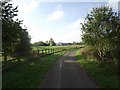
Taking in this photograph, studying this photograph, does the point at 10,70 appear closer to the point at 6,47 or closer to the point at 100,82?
the point at 6,47

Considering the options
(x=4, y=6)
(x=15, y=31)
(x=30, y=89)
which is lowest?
(x=30, y=89)

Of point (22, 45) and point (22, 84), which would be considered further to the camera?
point (22, 45)

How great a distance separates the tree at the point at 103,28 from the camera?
104 ft

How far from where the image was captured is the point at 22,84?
15.2 m

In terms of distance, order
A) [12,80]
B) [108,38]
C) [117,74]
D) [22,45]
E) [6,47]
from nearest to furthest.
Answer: [12,80]
[117,74]
[6,47]
[108,38]
[22,45]

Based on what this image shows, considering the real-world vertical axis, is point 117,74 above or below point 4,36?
below

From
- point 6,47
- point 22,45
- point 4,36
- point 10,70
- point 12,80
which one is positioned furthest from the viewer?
point 22,45

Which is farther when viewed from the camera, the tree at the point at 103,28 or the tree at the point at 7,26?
the tree at the point at 103,28

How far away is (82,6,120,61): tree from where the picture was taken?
31600 millimetres

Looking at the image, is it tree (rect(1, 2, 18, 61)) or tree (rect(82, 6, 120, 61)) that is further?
tree (rect(82, 6, 120, 61))

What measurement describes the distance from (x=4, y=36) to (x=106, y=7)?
48.0 ft

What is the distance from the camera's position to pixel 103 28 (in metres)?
32.0

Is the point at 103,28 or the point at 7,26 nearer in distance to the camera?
the point at 7,26

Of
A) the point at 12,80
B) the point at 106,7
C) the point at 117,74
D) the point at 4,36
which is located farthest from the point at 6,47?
the point at 106,7
